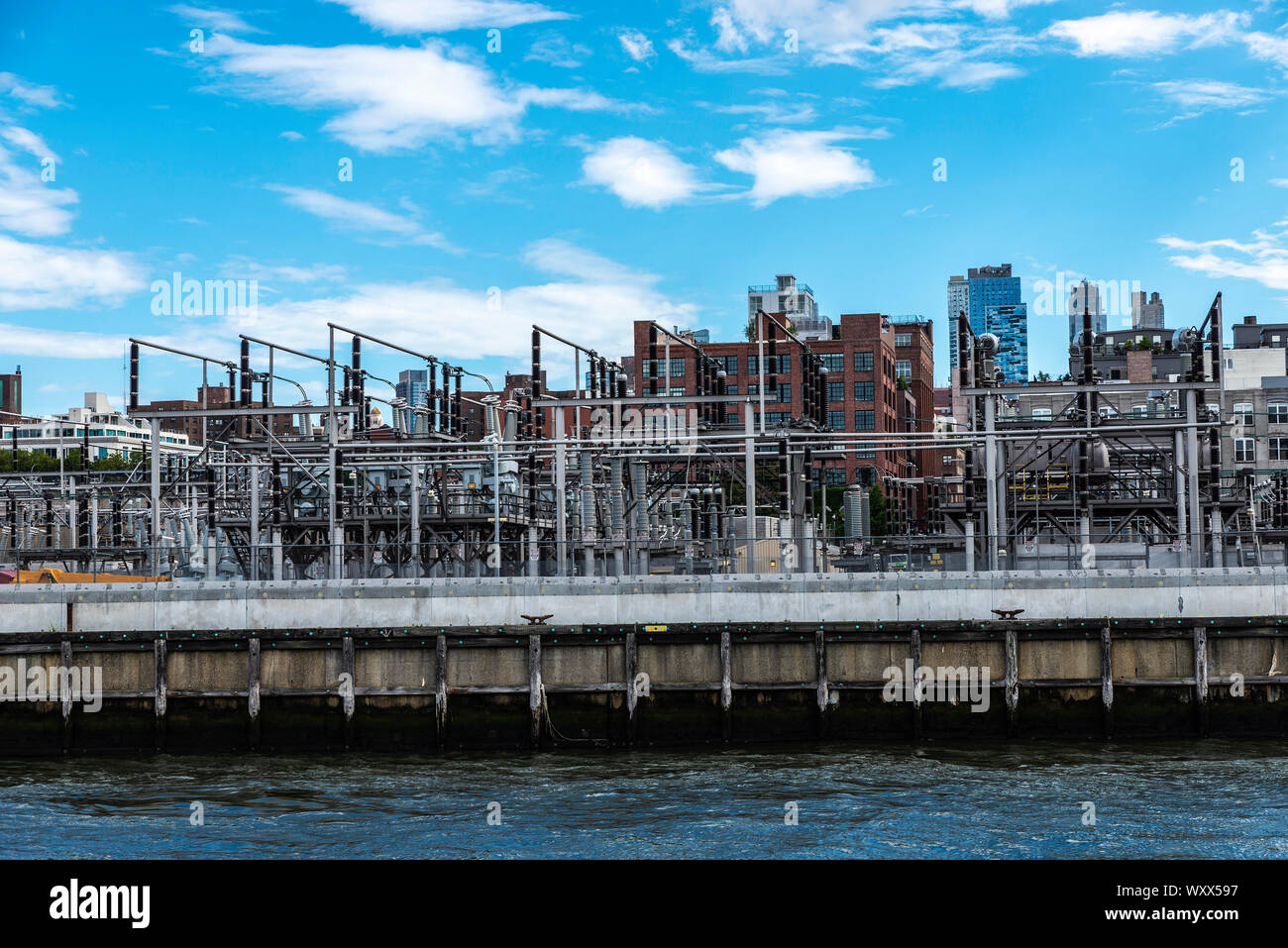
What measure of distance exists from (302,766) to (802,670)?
11528 mm

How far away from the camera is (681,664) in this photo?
96.9 ft

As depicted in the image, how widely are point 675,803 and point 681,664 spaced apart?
275 inches

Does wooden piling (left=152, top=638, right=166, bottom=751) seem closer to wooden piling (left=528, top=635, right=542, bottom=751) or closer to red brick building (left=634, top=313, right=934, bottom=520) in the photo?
wooden piling (left=528, top=635, right=542, bottom=751)

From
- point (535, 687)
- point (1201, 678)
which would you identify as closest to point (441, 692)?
point (535, 687)

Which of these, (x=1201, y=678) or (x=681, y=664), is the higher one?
(x=681, y=664)

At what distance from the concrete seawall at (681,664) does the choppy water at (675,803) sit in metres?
1.00

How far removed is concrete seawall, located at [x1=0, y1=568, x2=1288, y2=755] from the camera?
28.8m

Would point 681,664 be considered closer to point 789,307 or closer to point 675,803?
point 675,803

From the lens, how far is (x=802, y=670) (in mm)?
29328

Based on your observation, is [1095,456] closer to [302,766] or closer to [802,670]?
[802,670]

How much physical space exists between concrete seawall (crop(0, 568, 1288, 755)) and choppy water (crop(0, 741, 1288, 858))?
3.28ft

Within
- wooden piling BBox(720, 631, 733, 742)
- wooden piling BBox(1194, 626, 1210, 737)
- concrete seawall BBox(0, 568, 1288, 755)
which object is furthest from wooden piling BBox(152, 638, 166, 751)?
wooden piling BBox(1194, 626, 1210, 737)

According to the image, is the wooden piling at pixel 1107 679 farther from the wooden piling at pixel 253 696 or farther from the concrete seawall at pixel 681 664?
the wooden piling at pixel 253 696
